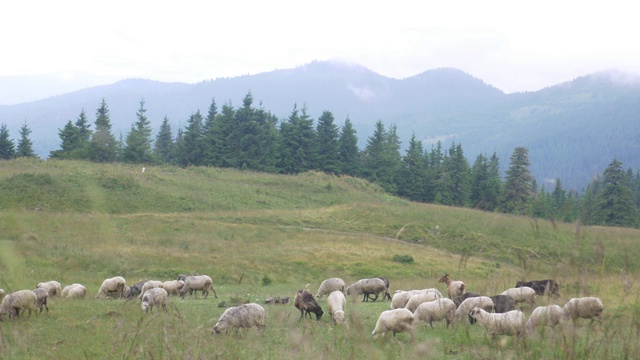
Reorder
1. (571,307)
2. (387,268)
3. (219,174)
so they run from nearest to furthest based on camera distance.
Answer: (571,307), (387,268), (219,174)

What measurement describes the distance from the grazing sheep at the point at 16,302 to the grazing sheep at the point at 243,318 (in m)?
5.00

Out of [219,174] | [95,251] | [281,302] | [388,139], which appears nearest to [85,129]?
[219,174]

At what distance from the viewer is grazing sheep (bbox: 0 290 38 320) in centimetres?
1300

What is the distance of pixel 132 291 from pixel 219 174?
41093 millimetres

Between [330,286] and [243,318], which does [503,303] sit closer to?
[243,318]

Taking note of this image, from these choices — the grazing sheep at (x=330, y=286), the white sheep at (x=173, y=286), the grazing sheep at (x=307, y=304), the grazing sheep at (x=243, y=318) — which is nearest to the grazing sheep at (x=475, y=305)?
the grazing sheep at (x=307, y=304)

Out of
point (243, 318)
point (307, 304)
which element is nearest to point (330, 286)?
point (307, 304)

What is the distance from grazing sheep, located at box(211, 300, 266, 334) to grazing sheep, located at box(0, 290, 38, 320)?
16.4 ft

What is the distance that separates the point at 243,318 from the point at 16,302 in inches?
243

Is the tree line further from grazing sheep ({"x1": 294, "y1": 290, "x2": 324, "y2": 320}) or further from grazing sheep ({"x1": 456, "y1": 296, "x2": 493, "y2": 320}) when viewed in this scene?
grazing sheep ({"x1": 456, "y1": 296, "x2": 493, "y2": 320})

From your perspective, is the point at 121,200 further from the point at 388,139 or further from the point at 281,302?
the point at 388,139

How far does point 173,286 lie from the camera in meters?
20.1

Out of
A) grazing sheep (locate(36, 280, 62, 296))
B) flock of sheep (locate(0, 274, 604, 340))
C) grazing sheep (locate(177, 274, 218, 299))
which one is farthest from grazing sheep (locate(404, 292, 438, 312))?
grazing sheep (locate(36, 280, 62, 296))

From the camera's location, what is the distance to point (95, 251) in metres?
27.0
